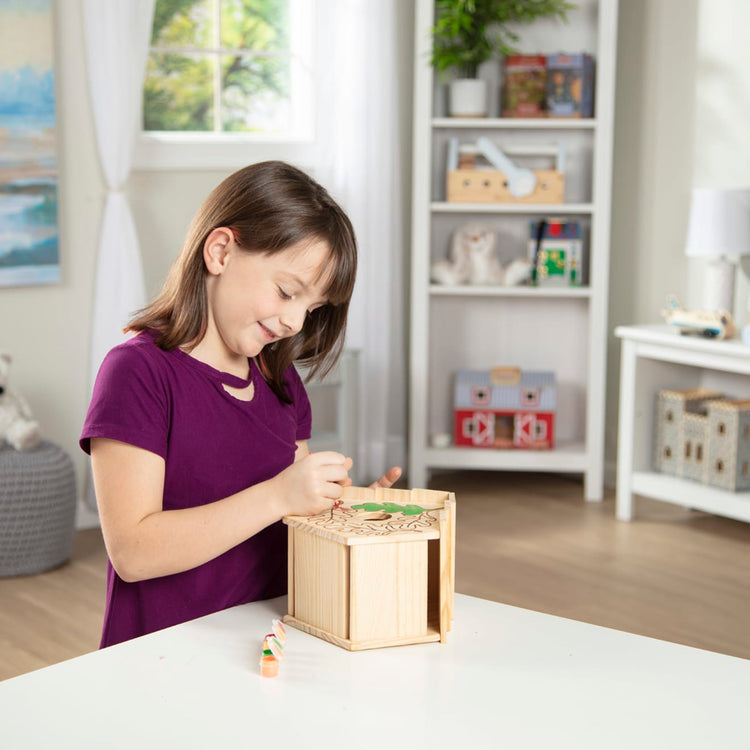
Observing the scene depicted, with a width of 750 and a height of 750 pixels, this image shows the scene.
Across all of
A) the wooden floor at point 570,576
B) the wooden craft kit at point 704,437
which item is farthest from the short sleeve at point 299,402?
the wooden craft kit at point 704,437

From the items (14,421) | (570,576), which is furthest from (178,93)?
(570,576)

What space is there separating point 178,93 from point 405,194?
3.18ft

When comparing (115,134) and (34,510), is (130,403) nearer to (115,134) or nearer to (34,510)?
(34,510)

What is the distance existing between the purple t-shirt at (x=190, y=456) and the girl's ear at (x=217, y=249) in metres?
0.11

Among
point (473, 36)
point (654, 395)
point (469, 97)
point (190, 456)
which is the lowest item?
point (654, 395)

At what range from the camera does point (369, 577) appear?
975mm

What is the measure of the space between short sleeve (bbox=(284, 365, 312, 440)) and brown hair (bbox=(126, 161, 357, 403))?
167 millimetres

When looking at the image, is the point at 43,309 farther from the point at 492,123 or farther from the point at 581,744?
the point at 581,744

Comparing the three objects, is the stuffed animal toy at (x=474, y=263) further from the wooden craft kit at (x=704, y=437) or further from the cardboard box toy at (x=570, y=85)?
the wooden craft kit at (x=704, y=437)

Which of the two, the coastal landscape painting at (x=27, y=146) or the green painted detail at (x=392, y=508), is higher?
the coastal landscape painting at (x=27, y=146)

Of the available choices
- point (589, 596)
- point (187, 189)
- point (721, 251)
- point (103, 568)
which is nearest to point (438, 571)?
point (589, 596)

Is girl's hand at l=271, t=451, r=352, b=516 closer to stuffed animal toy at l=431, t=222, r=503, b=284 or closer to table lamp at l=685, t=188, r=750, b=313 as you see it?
table lamp at l=685, t=188, r=750, b=313

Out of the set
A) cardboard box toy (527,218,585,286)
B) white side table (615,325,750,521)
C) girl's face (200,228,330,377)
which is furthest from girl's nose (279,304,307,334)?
cardboard box toy (527,218,585,286)

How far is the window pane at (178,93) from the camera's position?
3.71m
